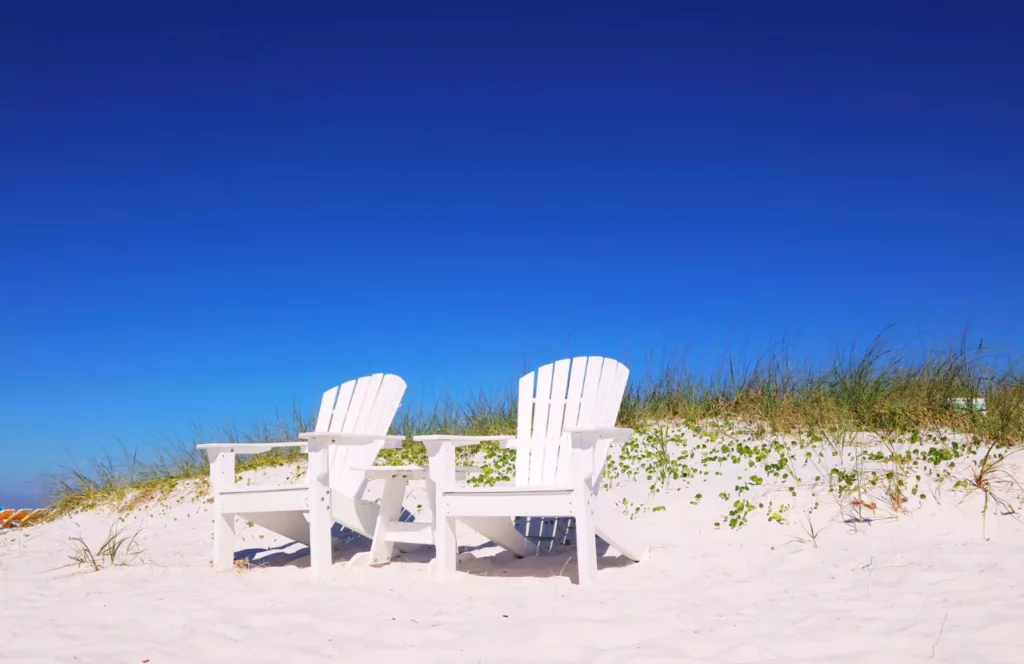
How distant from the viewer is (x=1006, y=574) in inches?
134

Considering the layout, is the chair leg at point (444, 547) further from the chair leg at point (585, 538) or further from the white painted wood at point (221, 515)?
the white painted wood at point (221, 515)

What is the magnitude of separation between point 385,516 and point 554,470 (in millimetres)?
966

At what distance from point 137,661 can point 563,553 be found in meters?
2.66

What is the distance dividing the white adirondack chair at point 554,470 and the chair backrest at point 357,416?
2.52 ft

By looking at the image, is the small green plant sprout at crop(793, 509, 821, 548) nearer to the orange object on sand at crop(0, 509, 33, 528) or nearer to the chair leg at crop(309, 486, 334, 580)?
the chair leg at crop(309, 486, 334, 580)

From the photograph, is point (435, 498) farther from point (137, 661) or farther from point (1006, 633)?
point (1006, 633)

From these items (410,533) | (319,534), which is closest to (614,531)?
(410,533)

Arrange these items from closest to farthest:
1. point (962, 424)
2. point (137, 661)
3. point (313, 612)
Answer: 1. point (137, 661)
2. point (313, 612)
3. point (962, 424)

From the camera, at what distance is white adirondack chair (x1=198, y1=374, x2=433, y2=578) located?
4.22 metres

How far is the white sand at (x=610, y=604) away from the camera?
2736mm

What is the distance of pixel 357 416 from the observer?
518 centimetres

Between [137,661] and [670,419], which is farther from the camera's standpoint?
[670,419]

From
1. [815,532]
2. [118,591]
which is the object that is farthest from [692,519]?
[118,591]

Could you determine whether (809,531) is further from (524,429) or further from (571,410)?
(524,429)
